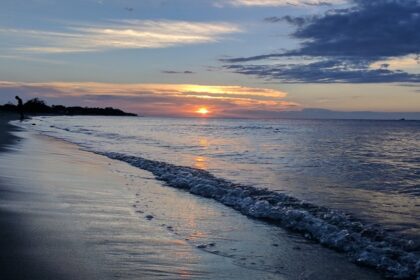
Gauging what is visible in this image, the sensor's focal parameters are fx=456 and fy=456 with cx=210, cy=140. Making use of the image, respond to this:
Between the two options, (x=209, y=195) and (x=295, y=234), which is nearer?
(x=295, y=234)

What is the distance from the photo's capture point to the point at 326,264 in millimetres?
6406

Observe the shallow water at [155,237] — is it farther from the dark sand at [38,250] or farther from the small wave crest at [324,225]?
the small wave crest at [324,225]

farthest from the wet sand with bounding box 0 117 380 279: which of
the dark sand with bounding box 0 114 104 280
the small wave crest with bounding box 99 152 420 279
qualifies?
the small wave crest with bounding box 99 152 420 279

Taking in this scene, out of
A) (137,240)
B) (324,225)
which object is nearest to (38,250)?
(137,240)

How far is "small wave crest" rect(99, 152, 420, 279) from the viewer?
6.72 metres

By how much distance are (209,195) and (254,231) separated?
154 inches

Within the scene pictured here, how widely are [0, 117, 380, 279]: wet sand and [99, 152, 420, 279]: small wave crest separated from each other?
375 millimetres

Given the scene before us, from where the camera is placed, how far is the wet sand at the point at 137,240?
5.43m

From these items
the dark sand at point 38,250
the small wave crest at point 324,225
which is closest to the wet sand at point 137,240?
the dark sand at point 38,250

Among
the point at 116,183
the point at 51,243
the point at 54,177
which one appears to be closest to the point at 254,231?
the point at 51,243

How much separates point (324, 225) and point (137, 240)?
12.1ft

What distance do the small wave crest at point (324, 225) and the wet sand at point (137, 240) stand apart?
1.23ft

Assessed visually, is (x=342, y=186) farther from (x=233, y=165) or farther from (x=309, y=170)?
(x=233, y=165)

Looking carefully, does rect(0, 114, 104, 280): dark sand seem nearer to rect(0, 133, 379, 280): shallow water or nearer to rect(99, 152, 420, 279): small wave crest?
rect(0, 133, 379, 280): shallow water
